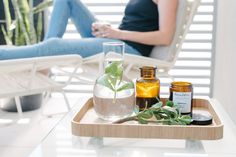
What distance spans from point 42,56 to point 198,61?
1.38m

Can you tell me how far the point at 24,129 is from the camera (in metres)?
2.22

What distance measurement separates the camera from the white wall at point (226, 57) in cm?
207

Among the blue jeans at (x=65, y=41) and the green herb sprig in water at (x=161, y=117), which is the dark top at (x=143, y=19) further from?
the green herb sprig in water at (x=161, y=117)

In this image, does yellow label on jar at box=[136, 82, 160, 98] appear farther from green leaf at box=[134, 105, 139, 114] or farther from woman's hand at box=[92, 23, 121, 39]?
woman's hand at box=[92, 23, 121, 39]

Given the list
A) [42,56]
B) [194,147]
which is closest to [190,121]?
[194,147]

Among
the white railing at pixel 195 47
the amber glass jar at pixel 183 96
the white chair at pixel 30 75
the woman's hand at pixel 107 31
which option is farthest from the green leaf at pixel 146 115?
the white railing at pixel 195 47

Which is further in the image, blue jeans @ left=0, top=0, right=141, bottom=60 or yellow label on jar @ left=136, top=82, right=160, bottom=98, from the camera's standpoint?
blue jeans @ left=0, top=0, right=141, bottom=60

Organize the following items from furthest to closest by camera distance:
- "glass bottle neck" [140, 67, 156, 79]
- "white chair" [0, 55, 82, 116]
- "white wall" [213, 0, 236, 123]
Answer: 1. "white wall" [213, 0, 236, 123]
2. "white chair" [0, 55, 82, 116]
3. "glass bottle neck" [140, 67, 156, 79]

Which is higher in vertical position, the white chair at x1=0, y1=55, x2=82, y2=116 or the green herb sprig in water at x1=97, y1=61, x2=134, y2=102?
the green herb sprig in water at x1=97, y1=61, x2=134, y2=102

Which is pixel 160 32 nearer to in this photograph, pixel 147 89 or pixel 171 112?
Result: pixel 147 89

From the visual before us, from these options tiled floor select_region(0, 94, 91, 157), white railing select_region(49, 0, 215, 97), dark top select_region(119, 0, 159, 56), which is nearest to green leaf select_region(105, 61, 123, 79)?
tiled floor select_region(0, 94, 91, 157)

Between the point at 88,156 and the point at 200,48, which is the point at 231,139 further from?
the point at 200,48

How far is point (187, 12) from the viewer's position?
2.21 metres

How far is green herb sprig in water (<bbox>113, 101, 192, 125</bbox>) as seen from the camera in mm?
1061
